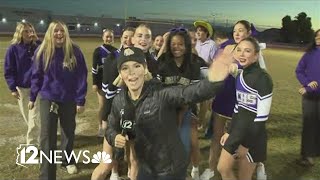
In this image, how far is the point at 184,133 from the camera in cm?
389

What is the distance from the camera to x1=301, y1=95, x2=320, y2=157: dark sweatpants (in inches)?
216

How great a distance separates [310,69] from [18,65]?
4.27m

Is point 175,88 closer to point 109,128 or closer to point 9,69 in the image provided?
point 109,128

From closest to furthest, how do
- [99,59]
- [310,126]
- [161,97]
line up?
[161,97]
[310,126]
[99,59]

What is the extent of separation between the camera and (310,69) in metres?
5.39

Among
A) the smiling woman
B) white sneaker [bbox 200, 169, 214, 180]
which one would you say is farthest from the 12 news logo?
white sneaker [bbox 200, 169, 214, 180]

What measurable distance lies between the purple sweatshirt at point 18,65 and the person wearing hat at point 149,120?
10.2ft

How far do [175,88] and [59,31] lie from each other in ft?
7.75

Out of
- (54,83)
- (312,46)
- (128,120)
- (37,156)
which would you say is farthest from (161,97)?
(312,46)

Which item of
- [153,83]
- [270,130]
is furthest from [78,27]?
[153,83]

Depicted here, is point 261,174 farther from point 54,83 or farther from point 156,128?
point 54,83

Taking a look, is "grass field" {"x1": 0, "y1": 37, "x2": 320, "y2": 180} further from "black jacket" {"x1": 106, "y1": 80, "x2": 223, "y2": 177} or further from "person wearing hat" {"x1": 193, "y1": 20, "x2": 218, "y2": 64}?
"black jacket" {"x1": 106, "y1": 80, "x2": 223, "y2": 177}

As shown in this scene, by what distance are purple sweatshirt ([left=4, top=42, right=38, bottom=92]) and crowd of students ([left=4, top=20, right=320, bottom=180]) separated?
14 mm

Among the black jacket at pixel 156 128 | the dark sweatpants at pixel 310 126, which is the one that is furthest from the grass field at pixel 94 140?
the black jacket at pixel 156 128
